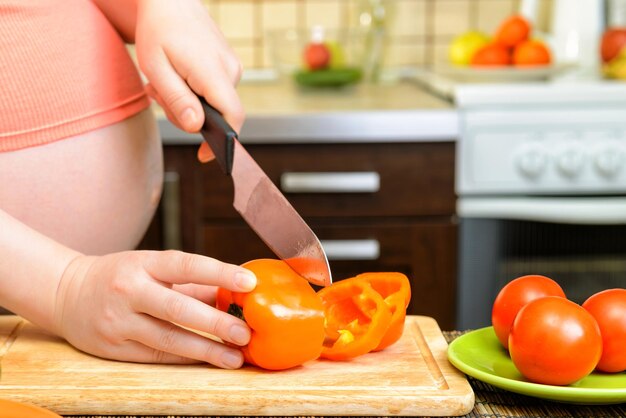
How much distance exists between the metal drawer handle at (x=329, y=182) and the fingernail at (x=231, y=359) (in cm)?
107

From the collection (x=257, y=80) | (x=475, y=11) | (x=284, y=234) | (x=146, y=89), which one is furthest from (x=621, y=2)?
(x=284, y=234)

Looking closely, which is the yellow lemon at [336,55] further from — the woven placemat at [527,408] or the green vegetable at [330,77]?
the woven placemat at [527,408]

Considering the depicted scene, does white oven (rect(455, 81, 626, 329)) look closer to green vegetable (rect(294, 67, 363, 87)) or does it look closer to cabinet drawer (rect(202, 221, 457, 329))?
cabinet drawer (rect(202, 221, 457, 329))

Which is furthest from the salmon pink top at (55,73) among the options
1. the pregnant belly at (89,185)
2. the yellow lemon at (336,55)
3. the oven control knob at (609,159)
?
the yellow lemon at (336,55)

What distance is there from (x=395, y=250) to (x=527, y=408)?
1.17m

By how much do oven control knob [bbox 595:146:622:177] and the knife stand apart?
119cm

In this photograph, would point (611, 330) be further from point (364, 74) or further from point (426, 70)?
point (426, 70)

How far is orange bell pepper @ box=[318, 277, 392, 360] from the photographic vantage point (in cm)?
78

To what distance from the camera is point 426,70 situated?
8.21 feet

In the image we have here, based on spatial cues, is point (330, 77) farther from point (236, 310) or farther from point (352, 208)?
point (236, 310)

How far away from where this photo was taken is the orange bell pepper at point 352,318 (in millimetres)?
784

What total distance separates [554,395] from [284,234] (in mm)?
250

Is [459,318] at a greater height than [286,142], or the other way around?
[286,142]

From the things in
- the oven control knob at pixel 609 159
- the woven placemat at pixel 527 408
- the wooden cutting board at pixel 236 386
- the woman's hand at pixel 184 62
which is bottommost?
the oven control knob at pixel 609 159
